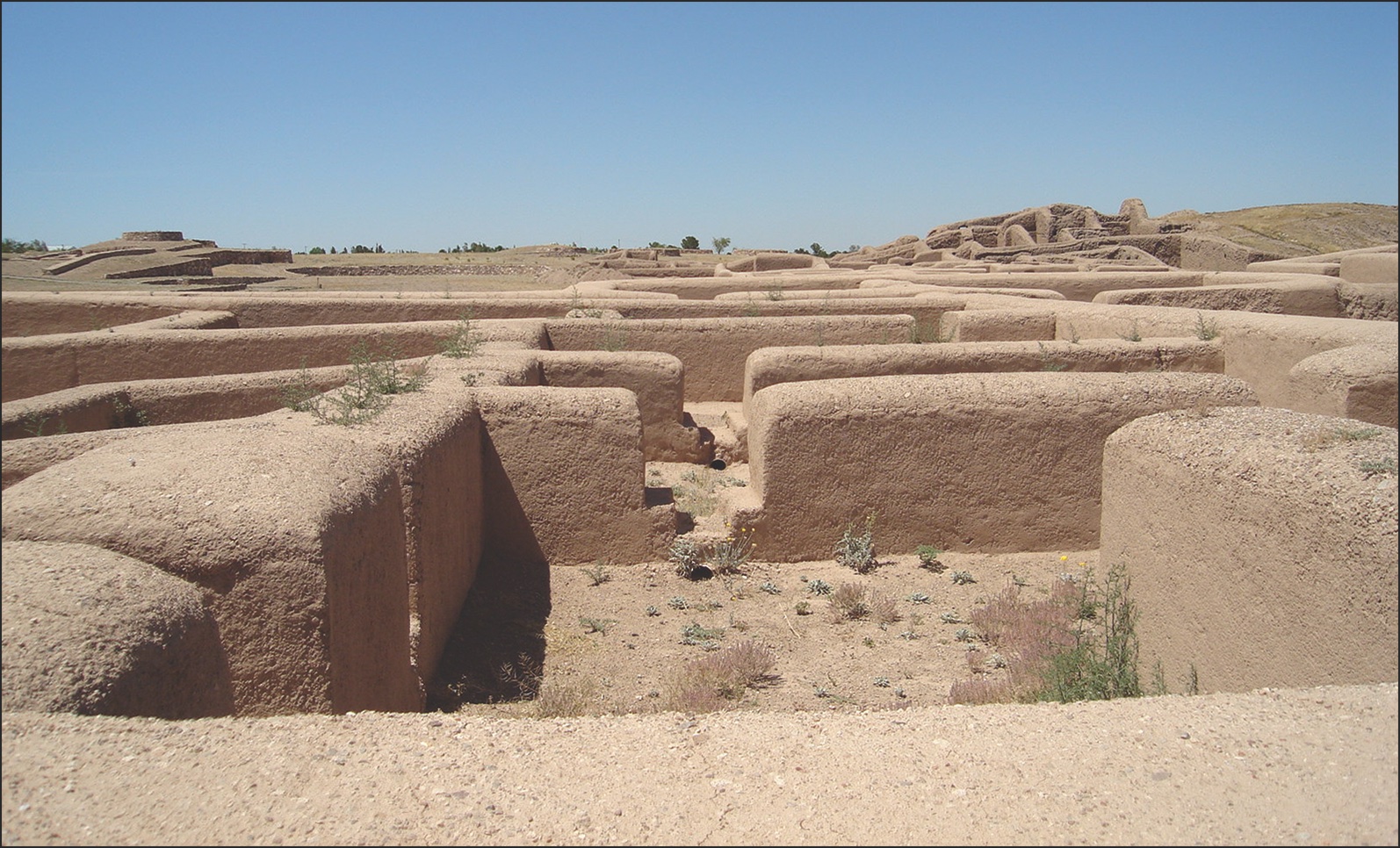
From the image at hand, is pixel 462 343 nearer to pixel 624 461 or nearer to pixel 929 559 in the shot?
pixel 624 461

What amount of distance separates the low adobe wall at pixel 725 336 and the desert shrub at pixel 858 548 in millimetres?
3793

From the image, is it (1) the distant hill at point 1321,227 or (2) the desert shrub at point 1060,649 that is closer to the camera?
(2) the desert shrub at point 1060,649

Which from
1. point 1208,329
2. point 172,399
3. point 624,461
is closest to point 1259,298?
point 1208,329

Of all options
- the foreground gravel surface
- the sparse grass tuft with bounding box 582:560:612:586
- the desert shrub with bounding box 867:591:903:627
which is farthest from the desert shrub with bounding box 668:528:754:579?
the foreground gravel surface

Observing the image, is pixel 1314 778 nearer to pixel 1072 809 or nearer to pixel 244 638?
pixel 1072 809

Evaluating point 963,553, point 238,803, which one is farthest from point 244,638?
point 963,553

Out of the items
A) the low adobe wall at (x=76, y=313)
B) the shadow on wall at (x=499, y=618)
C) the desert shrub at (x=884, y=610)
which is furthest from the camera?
the low adobe wall at (x=76, y=313)

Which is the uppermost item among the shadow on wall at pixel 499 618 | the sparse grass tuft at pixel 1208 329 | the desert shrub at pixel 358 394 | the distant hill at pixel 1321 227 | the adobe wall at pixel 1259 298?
the distant hill at pixel 1321 227

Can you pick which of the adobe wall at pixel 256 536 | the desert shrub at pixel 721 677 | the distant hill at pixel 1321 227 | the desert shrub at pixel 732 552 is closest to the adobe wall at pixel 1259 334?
the distant hill at pixel 1321 227

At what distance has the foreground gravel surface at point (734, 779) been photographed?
6.01ft

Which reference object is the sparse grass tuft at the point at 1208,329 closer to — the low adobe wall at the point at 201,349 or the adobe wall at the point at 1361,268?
the adobe wall at the point at 1361,268

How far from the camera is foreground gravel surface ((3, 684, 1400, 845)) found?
1.83 m

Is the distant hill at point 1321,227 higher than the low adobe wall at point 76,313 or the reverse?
higher

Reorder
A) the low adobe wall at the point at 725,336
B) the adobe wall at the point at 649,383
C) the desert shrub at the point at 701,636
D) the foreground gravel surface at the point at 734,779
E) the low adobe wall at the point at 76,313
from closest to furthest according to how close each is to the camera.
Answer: the foreground gravel surface at the point at 734,779 < the desert shrub at the point at 701,636 < the adobe wall at the point at 649,383 < the low adobe wall at the point at 725,336 < the low adobe wall at the point at 76,313
